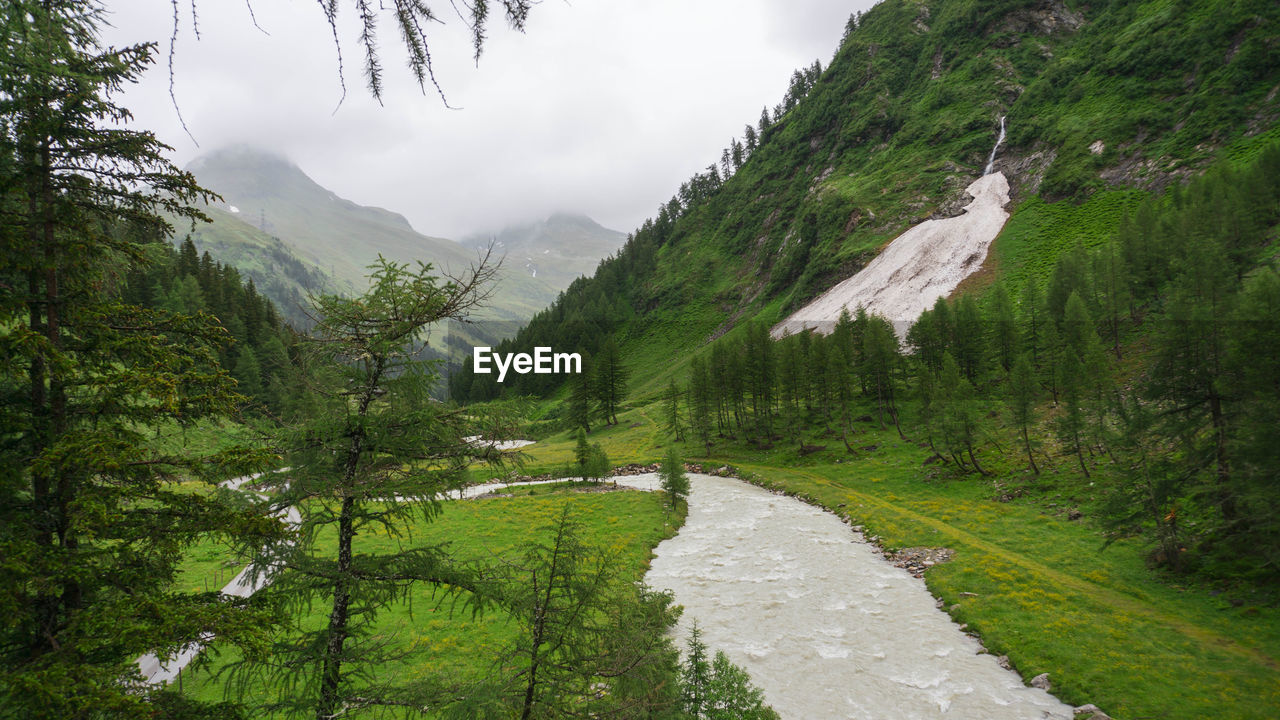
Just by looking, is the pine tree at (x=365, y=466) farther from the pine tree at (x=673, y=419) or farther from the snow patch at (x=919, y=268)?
the snow patch at (x=919, y=268)

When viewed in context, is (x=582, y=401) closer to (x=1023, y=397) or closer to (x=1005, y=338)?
(x=1005, y=338)

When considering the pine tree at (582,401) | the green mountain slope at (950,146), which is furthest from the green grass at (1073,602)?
the green mountain slope at (950,146)

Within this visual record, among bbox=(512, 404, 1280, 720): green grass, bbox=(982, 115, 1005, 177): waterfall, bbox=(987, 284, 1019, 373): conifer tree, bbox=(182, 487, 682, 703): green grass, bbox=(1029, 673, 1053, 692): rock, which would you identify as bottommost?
bbox=(182, 487, 682, 703): green grass

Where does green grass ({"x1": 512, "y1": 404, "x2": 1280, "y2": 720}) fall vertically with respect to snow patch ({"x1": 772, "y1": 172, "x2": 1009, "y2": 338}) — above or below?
below

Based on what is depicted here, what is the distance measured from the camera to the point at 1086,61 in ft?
402

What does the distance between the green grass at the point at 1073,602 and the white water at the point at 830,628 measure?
71.9 inches

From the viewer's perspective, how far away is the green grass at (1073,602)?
16219mm

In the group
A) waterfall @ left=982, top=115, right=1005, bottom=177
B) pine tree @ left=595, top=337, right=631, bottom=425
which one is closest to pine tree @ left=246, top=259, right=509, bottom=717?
pine tree @ left=595, top=337, right=631, bottom=425

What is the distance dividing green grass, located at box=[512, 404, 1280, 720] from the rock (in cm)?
26

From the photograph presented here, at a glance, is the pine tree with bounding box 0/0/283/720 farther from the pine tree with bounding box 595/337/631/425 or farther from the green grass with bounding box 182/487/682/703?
the pine tree with bounding box 595/337/631/425

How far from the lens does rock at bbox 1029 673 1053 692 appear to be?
17.2 m

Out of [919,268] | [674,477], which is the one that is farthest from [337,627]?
[919,268]

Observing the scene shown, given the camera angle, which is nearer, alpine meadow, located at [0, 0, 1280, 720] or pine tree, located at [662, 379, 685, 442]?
alpine meadow, located at [0, 0, 1280, 720]

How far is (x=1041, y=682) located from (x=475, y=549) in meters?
31.0
